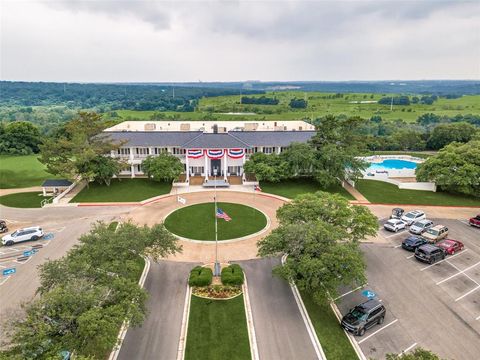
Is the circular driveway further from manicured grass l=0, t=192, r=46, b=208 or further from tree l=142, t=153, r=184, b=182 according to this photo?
manicured grass l=0, t=192, r=46, b=208

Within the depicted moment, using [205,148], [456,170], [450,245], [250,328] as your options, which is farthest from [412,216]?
[205,148]

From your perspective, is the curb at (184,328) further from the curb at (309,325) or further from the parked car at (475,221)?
the parked car at (475,221)

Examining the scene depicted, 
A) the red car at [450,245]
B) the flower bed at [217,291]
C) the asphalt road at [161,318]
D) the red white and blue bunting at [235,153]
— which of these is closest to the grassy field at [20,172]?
the red white and blue bunting at [235,153]

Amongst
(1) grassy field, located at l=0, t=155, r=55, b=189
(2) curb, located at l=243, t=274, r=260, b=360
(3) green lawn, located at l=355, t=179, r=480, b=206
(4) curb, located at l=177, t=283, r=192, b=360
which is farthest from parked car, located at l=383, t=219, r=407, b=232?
(1) grassy field, located at l=0, t=155, r=55, b=189

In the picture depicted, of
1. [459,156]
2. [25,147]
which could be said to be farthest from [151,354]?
[25,147]

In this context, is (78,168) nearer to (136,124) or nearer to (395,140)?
(136,124)

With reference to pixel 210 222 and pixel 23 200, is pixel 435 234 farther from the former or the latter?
pixel 23 200
